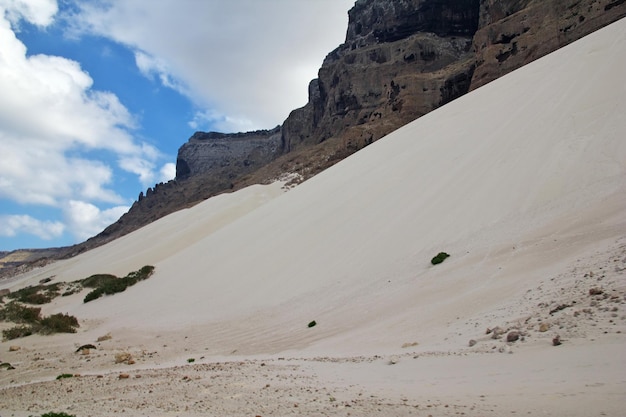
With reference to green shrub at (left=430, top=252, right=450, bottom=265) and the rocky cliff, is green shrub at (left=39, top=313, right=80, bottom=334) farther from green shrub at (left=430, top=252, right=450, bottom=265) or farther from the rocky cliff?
the rocky cliff

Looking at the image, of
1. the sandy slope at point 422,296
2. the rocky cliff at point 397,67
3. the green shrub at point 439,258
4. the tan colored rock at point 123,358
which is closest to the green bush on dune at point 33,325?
the sandy slope at point 422,296

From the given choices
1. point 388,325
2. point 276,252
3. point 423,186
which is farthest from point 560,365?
point 276,252

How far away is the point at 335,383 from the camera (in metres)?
5.42

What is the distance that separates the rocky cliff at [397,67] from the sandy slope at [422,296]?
47.0 feet

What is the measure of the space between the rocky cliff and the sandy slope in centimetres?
1433

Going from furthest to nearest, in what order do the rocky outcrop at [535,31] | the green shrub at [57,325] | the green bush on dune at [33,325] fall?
the rocky outcrop at [535,31], the green shrub at [57,325], the green bush on dune at [33,325]

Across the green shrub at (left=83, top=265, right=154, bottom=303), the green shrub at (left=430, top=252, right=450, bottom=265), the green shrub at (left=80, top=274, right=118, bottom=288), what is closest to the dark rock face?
the green shrub at (left=80, top=274, right=118, bottom=288)

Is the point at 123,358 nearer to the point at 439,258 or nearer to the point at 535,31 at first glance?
the point at 439,258

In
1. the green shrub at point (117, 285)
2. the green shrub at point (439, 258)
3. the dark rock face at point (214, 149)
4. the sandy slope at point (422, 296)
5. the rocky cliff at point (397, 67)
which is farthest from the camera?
the dark rock face at point (214, 149)

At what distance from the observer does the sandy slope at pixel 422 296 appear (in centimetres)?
468

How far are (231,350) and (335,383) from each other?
4.67m

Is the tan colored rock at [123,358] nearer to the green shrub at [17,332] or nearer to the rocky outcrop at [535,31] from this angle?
the green shrub at [17,332]

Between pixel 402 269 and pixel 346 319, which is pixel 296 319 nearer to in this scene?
pixel 346 319

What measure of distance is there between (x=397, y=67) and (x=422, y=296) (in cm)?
5284
